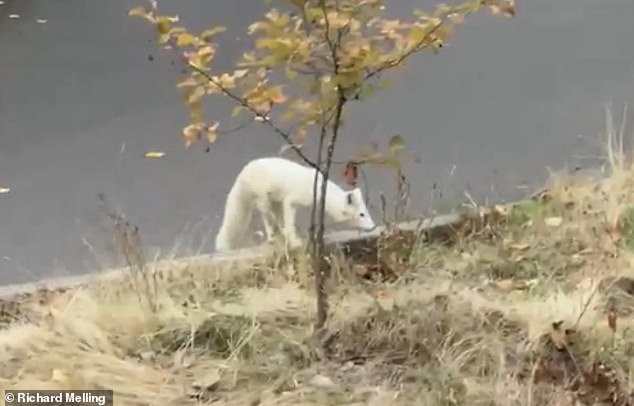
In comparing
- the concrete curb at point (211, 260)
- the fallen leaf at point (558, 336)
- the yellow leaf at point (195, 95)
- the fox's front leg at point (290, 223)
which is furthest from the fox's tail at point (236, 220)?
the fallen leaf at point (558, 336)

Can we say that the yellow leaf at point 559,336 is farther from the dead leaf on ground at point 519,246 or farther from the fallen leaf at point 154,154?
the fallen leaf at point 154,154

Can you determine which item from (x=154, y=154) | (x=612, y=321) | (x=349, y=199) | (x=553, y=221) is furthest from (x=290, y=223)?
(x=154, y=154)

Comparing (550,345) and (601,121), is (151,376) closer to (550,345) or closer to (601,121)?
(550,345)

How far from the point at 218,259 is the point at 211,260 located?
25 millimetres

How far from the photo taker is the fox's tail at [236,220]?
15.3 ft

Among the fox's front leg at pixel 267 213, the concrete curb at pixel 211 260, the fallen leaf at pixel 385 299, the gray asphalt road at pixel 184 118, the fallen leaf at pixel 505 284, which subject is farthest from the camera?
the gray asphalt road at pixel 184 118

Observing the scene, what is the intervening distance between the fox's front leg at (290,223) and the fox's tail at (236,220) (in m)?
0.18

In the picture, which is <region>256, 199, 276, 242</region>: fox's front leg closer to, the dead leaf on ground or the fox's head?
the fox's head

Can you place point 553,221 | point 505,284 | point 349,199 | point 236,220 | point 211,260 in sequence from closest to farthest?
point 505,284 < point 211,260 < point 553,221 < point 349,199 < point 236,220

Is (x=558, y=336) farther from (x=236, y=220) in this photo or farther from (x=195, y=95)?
(x=236, y=220)

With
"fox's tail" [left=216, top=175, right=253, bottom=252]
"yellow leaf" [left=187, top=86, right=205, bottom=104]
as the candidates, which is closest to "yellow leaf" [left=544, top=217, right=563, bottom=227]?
"fox's tail" [left=216, top=175, right=253, bottom=252]

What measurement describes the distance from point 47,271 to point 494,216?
1758 mm

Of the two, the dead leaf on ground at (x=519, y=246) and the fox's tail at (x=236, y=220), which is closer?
the dead leaf on ground at (x=519, y=246)

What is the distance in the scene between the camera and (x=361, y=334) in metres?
3.50
